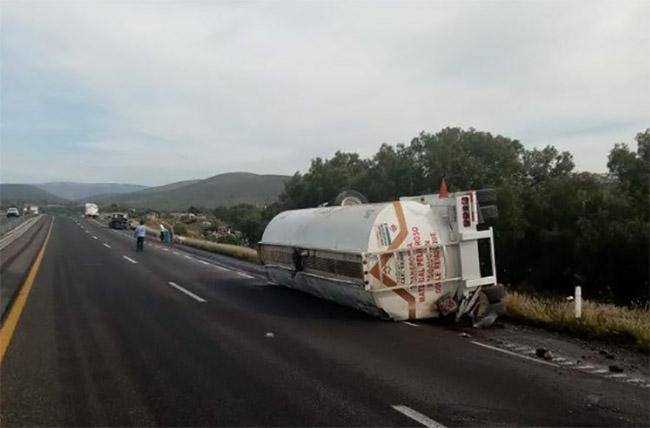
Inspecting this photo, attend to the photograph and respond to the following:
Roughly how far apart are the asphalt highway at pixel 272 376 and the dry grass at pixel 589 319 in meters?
1.75

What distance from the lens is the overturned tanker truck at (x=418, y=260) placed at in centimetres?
1080

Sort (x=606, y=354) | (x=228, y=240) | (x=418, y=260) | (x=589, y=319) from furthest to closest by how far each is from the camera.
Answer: (x=228, y=240) < (x=418, y=260) < (x=589, y=319) < (x=606, y=354)

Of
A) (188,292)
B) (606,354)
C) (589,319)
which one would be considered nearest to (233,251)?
(188,292)

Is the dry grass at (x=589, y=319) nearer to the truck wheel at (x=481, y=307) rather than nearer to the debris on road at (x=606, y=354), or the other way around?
the debris on road at (x=606, y=354)

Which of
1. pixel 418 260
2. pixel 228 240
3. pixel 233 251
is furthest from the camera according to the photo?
pixel 228 240

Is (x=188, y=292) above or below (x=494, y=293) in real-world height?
below

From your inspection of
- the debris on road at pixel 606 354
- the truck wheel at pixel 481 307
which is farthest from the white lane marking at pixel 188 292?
the debris on road at pixel 606 354

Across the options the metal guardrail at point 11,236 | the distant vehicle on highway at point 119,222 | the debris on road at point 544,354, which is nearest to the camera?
the debris on road at point 544,354

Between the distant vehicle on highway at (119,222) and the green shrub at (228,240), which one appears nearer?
the green shrub at (228,240)

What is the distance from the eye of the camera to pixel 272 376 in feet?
22.8

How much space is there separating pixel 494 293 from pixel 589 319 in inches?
64.9

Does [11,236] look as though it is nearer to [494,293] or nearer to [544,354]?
[494,293]

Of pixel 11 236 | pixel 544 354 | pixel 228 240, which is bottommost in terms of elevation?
pixel 228 240

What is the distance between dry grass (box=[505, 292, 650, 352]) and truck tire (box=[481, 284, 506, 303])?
48 cm
